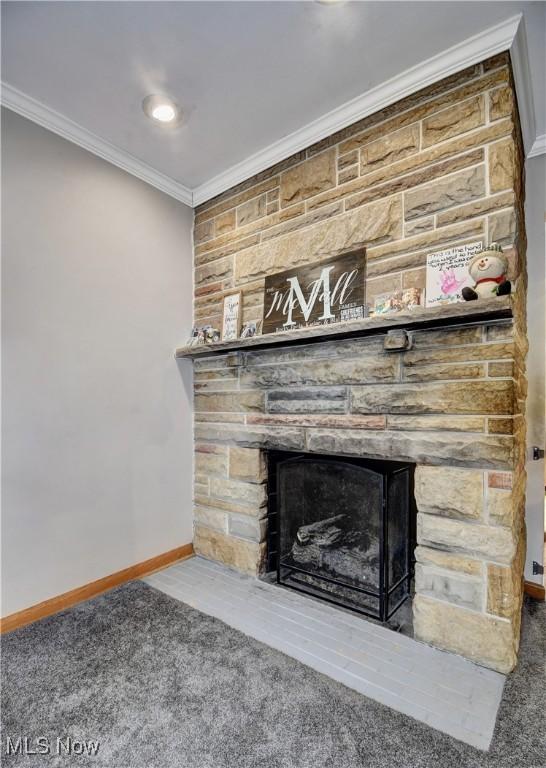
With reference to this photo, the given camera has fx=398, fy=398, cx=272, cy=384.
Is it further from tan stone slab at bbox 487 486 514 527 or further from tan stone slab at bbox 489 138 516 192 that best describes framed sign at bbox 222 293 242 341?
tan stone slab at bbox 487 486 514 527

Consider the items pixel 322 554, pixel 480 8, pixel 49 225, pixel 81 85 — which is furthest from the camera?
pixel 322 554

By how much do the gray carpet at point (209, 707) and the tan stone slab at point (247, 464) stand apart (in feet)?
2.65

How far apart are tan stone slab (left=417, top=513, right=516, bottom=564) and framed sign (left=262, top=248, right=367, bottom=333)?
1009 millimetres

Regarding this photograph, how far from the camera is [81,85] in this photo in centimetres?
190

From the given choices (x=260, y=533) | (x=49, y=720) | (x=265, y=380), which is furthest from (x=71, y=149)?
(x=49, y=720)

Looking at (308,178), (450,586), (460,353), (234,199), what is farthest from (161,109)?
(450,586)

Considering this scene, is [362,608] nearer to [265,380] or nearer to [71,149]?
[265,380]

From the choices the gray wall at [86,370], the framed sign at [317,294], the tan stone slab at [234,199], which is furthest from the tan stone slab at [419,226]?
the gray wall at [86,370]

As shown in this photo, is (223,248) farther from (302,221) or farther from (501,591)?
(501,591)

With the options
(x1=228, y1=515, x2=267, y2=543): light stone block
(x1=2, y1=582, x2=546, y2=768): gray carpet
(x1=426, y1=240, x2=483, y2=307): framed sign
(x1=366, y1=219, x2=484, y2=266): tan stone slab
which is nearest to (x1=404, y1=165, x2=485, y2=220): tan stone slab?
(x1=366, y1=219, x2=484, y2=266): tan stone slab

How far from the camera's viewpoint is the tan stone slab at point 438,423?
1628 mm

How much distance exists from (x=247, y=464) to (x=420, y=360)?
1.22 m

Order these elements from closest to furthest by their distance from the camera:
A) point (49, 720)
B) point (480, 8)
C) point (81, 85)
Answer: point (49, 720)
point (480, 8)
point (81, 85)

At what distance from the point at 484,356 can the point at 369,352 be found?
0.50 metres
